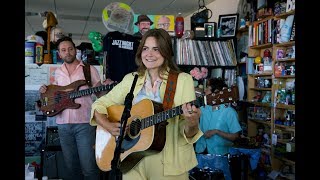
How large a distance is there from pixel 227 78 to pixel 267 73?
0.63m

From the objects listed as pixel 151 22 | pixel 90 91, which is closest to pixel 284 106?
pixel 151 22

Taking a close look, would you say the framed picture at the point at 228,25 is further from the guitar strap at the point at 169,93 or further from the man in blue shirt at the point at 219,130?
the guitar strap at the point at 169,93

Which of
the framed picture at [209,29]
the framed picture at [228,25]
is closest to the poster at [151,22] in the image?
the framed picture at [209,29]

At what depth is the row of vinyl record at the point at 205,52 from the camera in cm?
400

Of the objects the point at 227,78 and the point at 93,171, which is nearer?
the point at 93,171

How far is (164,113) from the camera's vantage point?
5.02ft

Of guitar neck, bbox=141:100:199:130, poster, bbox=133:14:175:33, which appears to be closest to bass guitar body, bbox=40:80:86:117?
poster, bbox=133:14:175:33

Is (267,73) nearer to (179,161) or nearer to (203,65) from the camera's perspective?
(203,65)

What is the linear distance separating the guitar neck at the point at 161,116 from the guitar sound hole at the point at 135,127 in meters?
0.04

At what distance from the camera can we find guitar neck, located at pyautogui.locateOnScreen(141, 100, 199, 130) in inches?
58.0

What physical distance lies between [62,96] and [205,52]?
1924mm

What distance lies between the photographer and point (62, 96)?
2879mm

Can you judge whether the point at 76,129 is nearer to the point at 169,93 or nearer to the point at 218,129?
the point at 218,129
